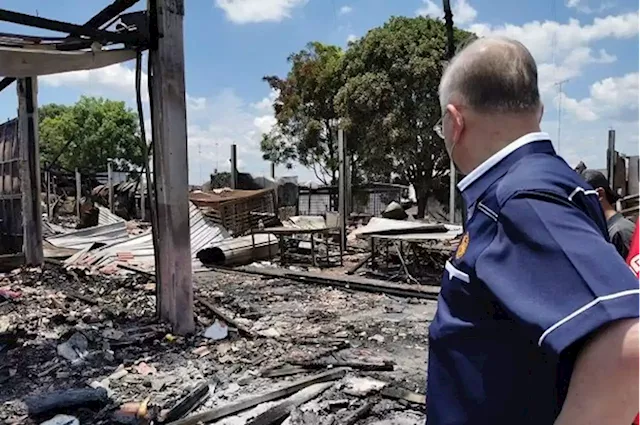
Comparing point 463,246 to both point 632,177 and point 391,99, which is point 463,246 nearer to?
point 632,177

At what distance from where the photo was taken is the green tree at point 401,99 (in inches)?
716

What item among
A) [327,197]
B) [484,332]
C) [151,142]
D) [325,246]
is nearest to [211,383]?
[151,142]

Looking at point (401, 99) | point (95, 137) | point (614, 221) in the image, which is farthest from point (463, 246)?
point (95, 137)

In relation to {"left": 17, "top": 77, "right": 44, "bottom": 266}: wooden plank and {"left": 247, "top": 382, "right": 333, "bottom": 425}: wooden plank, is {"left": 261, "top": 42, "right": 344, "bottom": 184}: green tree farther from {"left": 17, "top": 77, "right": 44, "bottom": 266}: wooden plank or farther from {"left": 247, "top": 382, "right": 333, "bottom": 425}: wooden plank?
{"left": 247, "top": 382, "right": 333, "bottom": 425}: wooden plank

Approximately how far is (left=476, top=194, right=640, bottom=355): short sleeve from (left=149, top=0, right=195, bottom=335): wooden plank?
4.65 meters

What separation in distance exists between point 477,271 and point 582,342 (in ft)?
0.70

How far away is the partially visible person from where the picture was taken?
276 centimetres

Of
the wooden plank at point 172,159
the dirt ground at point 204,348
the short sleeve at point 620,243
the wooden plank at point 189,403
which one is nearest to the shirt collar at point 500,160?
the short sleeve at point 620,243

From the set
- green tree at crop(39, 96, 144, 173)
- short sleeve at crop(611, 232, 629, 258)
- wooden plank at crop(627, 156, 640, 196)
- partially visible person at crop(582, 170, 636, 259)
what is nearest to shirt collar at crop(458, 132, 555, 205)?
partially visible person at crop(582, 170, 636, 259)

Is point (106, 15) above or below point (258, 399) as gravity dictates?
above

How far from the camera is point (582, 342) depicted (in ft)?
2.75

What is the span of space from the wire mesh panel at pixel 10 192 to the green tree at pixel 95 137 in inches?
960

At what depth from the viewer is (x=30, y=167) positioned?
930cm

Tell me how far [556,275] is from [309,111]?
21.8m
